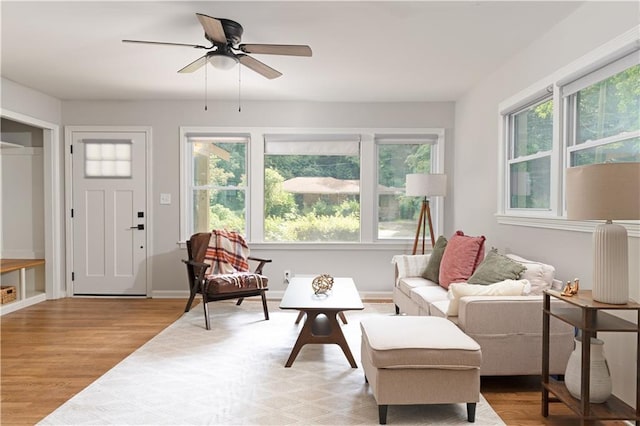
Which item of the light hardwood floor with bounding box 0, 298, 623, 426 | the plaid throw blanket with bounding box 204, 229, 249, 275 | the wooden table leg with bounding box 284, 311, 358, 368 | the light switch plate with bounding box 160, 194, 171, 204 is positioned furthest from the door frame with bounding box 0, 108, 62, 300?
the wooden table leg with bounding box 284, 311, 358, 368

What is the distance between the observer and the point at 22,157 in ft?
18.8

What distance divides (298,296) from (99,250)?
3.36 metres

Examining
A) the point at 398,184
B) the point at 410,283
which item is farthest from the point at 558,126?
the point at 398,184

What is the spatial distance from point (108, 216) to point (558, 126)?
16.6ft

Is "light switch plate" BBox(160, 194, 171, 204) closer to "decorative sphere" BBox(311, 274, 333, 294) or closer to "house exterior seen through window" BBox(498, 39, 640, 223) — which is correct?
"decorative sphere" BBox(311, 274, 333, 294)

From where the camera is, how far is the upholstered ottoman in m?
2.38

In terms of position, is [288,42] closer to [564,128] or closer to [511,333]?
[564,128]

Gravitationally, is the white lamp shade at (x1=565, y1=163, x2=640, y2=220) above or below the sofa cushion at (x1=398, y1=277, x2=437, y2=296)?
above

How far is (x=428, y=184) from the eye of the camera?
5137 mm

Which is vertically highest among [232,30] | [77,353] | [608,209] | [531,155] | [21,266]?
[232,30]

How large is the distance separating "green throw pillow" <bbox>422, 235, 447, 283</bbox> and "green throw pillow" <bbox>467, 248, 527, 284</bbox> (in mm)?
878

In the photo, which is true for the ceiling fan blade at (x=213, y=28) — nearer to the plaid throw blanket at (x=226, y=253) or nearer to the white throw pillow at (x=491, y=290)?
the white throw pillow at (x=491, y=290)

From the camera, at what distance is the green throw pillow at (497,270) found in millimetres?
3178

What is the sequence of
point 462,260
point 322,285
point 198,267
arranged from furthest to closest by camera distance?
point 198,267 → point 462,260 → point 322,285
